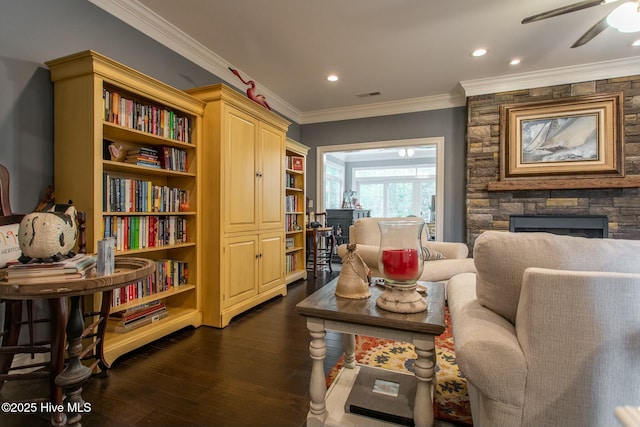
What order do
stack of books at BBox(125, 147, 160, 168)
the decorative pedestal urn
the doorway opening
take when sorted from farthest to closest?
the doorway opening → stack of books at BBox(125, 147, 160, 168) → the decorative pedestal urn

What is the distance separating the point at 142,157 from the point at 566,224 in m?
4.66

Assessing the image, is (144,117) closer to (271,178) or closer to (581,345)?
(271,178)

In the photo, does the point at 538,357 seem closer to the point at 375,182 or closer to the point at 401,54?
the point at 401,54

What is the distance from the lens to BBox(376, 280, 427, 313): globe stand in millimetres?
1228

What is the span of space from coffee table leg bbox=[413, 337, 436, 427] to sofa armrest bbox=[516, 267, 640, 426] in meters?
0.31

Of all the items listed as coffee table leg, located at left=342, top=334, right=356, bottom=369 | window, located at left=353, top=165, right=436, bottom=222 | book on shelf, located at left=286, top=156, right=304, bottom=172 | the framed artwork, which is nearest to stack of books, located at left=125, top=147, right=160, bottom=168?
coffee table leg, located at left=342, top=334, right=356, bottom=369

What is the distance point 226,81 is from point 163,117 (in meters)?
1.46

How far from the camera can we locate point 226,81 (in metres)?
3.60

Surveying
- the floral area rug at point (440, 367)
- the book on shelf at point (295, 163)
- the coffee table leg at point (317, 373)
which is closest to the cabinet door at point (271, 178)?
the book on shelf at point (295, 163)

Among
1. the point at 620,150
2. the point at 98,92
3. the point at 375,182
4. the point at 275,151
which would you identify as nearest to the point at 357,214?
the point at 375,182

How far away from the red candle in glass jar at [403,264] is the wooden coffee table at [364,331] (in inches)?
5.9

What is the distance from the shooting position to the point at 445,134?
4.50m

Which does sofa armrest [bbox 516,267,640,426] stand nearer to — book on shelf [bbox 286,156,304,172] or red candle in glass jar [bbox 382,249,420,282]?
red candle in glass jar [bbox 382,249,420,282]

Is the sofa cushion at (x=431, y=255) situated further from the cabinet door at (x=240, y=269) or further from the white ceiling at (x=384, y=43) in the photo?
the white ceiling at (x=384, y=43)
